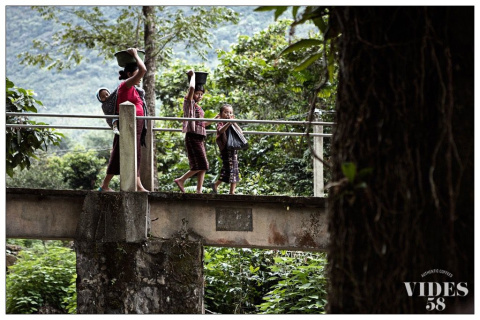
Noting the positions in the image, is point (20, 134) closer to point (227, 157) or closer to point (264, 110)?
point (227, 157)

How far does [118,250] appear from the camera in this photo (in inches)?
295

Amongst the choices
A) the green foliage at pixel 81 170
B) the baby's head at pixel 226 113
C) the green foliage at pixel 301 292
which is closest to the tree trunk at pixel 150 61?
the green foliage at pixel 301 292

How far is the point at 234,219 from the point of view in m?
7.80

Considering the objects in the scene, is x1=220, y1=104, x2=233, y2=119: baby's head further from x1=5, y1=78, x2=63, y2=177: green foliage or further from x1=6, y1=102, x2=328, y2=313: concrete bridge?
x1=5, y1=78, x2=63, y2=177: green foliage

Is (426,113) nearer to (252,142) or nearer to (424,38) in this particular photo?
(424,38)

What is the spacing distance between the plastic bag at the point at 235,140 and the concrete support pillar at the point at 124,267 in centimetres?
115

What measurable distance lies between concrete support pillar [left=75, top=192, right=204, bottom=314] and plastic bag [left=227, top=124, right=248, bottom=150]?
115 centimetres

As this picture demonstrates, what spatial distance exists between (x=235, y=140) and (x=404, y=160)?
227 inches

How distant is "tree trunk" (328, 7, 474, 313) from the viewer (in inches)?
94.3

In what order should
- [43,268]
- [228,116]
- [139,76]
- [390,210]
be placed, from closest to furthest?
1. [390,210]
2. [139,76]
3. [228,116]
4. [43,268]

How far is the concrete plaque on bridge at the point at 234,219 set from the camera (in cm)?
779

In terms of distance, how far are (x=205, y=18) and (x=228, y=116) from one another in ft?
26.4

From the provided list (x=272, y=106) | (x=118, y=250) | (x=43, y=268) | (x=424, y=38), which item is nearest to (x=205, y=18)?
(x=272, y=106)

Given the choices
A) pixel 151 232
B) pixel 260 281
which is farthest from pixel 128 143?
pixel 260 281
